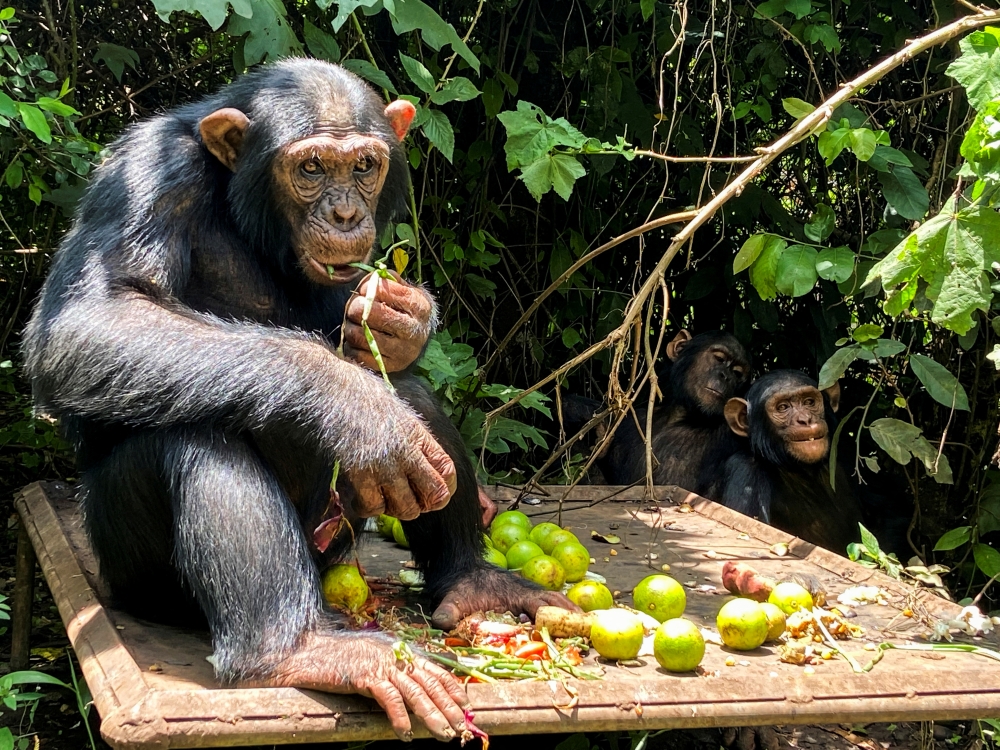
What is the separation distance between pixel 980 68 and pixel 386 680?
2892mm

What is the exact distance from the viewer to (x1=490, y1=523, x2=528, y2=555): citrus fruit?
4723 mm

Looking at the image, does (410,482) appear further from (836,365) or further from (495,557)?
(836,365)

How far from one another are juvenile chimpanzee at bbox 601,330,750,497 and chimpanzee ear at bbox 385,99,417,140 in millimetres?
3738

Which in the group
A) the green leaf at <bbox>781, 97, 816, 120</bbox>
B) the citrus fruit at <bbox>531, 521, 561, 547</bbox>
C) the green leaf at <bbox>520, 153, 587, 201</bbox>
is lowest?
the citrus fruit at <bbox>531, 521, 561, 547</bbox>

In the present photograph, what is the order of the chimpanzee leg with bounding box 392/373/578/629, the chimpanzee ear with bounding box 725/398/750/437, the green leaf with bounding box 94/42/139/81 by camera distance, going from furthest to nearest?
1. the chimpanzee ear with bounding box 725/398/750/437
2. the green leaf with bounding box 94/42/139/81
3. the chimpanzee leg with bounding box 392/373/578/629

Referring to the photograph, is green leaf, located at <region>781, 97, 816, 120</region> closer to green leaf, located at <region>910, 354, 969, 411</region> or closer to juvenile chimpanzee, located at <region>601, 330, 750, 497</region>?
green leaf, located at <region>910, 354, 969, 411</region>

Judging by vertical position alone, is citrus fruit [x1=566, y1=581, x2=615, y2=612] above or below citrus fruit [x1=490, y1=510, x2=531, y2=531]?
above

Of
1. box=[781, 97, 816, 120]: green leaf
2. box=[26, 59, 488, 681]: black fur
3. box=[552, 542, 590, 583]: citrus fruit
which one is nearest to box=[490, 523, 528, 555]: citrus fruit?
box=[552, 542, 590, 583]: citrus fruit

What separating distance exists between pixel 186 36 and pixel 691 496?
4.29m

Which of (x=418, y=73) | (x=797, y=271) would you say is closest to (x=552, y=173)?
(x=418, y=73)

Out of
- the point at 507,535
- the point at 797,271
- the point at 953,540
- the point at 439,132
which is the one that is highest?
the point at 439,132

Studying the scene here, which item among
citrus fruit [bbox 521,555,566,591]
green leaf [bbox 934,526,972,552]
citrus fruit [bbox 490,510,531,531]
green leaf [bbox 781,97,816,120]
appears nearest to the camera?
citrus fruit [bbox 521,555,566,591]

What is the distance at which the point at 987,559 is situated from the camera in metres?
5.84

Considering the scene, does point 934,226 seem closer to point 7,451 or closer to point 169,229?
point 169,229
